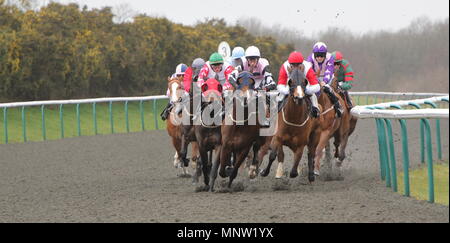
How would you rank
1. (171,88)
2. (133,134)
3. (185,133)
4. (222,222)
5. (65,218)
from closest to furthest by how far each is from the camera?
1. (222,222)
2. (65,218)
3. (185,133)
4. (171,88)
5. (133,134)

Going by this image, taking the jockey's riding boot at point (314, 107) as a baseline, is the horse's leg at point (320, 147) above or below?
below

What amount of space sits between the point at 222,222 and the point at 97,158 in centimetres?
747

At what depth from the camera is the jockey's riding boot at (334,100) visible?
1073cm

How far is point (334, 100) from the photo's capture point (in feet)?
35.6

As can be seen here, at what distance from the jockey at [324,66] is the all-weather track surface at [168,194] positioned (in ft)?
3.17

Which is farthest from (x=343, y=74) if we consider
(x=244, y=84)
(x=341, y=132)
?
(x=244, y=84)

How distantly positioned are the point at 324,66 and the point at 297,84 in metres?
2.15

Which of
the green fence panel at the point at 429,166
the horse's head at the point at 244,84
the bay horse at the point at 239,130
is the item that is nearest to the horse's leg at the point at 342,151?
the bay horse at the point at 239,130

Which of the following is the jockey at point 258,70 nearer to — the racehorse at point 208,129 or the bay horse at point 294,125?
the bay horse at point 294,125

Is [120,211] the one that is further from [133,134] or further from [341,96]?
[133,134]

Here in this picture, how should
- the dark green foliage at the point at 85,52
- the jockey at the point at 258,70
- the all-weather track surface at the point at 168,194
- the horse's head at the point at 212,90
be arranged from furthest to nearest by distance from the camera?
the dark green foliage at the point at 85,52
the jockey at the point at 258,70
the horse's head at the point at 212,90
the all-weather track surface at the point at 168,194
